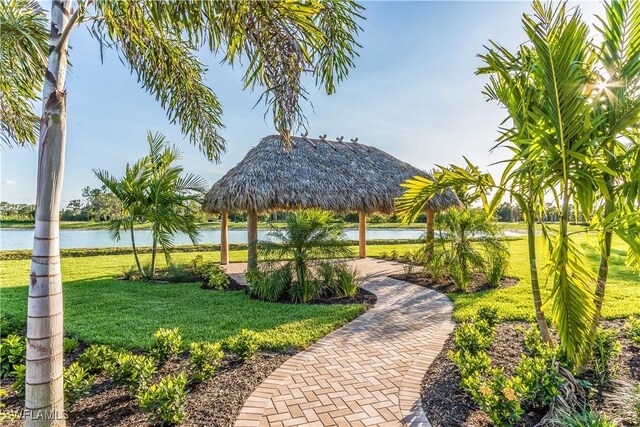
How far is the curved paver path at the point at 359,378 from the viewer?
2898mm

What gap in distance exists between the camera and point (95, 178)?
9.34 meters

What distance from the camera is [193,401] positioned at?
303 cm

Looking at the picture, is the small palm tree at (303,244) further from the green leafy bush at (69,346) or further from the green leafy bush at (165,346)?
the green leafy bush at (69,346)

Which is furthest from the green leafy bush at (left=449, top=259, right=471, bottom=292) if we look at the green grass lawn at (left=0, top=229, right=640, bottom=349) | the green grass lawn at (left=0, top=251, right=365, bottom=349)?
the green grass lawn at (left=0, top=251, right=365, bottom=349)

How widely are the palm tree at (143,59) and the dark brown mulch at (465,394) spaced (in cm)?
282

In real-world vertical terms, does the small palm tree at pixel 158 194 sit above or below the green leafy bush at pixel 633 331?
above

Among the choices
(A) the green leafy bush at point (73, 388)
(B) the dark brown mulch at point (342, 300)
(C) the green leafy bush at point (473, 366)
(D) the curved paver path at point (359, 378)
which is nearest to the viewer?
(A) the green leafy bush at point (73, 388)

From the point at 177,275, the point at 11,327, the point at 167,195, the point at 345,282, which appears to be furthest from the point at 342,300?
the point at 167,195

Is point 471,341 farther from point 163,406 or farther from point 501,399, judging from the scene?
point 163,406

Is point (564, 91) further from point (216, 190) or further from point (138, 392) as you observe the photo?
point (216, 190)

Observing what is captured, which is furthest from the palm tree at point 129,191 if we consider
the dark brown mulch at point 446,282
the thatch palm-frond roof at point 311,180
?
the dark brown mulch at point 446,282

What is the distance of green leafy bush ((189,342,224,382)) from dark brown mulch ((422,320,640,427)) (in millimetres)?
2037

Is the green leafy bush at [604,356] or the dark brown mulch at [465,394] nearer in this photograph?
the dark brown mulch at [465,394]

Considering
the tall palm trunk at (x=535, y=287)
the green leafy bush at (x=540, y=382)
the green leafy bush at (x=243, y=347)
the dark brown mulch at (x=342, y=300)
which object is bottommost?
the dark brown mulch at (x=342, y=300)
